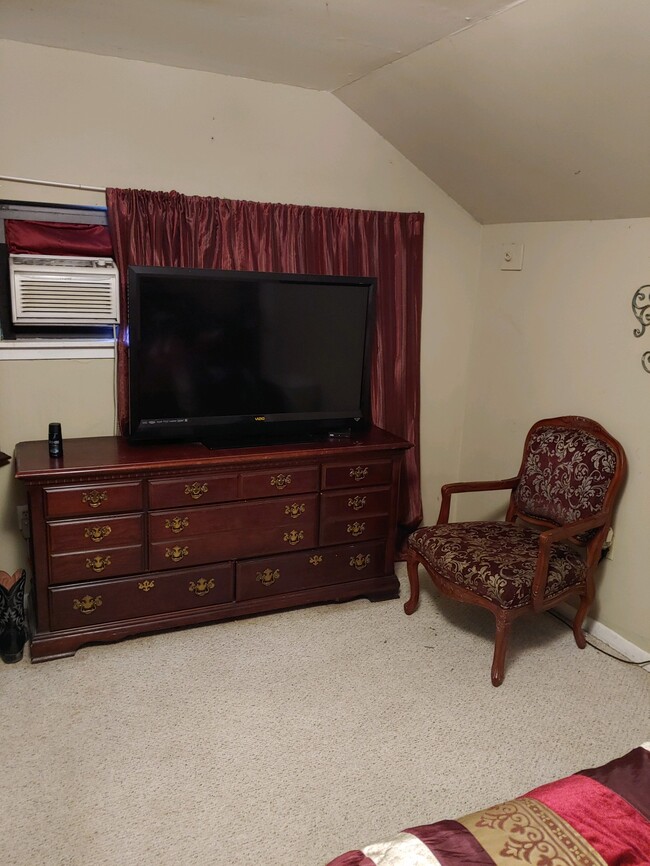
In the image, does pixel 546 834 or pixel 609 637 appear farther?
pixel 609 637

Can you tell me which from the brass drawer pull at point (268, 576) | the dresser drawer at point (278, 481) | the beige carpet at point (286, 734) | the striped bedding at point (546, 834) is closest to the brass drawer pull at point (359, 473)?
the dresser drawer at point (278, 481)

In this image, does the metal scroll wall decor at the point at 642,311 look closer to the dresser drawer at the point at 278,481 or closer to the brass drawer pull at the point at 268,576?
the dresser drawer at the point at 278,481

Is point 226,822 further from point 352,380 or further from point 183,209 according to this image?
point 183,209

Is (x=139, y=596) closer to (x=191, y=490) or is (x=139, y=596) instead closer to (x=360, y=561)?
(x=191, y=490)

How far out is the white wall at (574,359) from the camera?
2.86 metres

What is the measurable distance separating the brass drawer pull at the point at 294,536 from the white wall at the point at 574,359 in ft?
4.01

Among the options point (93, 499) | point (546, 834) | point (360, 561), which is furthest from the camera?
point (360, 561)

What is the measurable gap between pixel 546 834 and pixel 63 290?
2.54 meters

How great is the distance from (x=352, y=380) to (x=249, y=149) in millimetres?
1169

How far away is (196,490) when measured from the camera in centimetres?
283

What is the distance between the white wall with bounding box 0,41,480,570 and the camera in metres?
2.76

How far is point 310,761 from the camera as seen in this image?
7.33 feet

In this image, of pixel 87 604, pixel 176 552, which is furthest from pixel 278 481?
pixel 87 604

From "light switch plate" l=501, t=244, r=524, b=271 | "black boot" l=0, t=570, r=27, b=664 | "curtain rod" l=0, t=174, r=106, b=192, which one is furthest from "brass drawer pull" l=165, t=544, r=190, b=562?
"light switch plate" l=501, t=244, r=524, b=271
